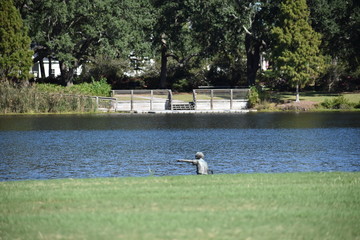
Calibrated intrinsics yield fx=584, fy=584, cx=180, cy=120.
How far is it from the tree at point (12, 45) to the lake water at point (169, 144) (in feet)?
23.9

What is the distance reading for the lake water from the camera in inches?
920

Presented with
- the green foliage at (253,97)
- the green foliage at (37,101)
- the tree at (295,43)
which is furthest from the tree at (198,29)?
the green foliage at (37,101)

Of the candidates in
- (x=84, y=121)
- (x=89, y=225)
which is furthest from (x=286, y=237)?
(x=84, y=121)

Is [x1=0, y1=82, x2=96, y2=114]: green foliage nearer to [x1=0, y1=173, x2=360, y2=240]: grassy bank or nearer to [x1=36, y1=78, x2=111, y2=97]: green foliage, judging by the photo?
[x1=36, y1=78, x2=111, y2=97]: green foliage

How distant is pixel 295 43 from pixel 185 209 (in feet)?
170

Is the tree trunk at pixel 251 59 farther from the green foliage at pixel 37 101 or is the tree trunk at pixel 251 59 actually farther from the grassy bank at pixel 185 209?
the grassy bank at pixel 185 209

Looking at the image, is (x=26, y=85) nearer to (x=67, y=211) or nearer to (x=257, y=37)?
(x=257, y=37)

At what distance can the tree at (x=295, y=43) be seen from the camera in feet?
197

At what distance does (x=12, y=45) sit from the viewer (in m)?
56.2

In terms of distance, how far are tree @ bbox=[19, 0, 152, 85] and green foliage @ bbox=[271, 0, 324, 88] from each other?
628 inches

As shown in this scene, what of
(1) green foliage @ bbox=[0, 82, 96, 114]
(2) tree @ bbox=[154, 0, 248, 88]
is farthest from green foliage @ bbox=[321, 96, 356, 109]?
(1) green foliage @ bbox=[0, 82, 96, 114]

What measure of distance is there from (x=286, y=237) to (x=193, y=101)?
168 feet

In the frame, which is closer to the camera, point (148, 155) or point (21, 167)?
point (21, 167)

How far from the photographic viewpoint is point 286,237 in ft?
31.9
